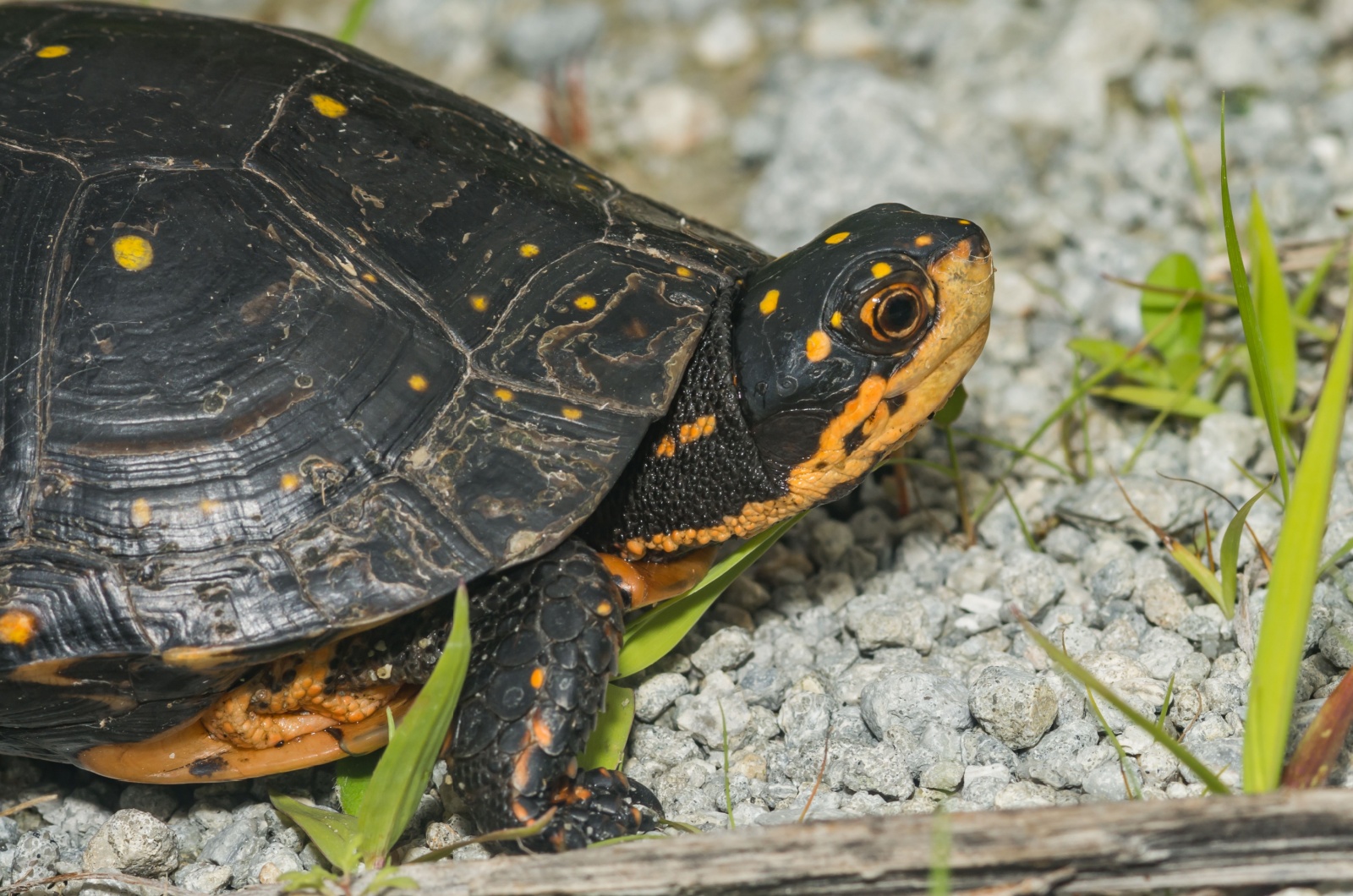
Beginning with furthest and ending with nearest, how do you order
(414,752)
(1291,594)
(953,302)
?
(953,302) → (414,752) → (1291,594)

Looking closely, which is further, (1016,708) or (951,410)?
(951,410)

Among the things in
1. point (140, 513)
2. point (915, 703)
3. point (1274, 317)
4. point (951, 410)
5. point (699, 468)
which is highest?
point (1274, 317)

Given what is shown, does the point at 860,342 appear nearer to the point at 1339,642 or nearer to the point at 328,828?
the point at 1339,642

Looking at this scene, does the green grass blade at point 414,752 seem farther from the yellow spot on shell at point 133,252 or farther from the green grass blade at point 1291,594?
the green grass blade at point 1291,594

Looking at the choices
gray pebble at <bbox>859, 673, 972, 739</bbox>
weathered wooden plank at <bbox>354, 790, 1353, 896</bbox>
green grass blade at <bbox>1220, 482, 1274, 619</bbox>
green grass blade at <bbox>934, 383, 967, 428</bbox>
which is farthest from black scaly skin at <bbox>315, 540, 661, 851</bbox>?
green grass blade at <bbox>1220, 482, 1274, 619</bbox>

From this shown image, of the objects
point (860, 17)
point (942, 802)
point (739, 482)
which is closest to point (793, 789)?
point (942, 802)

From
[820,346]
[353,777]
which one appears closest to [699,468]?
[820,346]

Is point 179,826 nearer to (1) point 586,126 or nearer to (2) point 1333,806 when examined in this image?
(2) point 1333,806

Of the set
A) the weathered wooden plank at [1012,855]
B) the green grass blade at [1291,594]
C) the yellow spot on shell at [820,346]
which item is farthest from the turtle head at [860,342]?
the weathered wooden plank at [1012,855]
